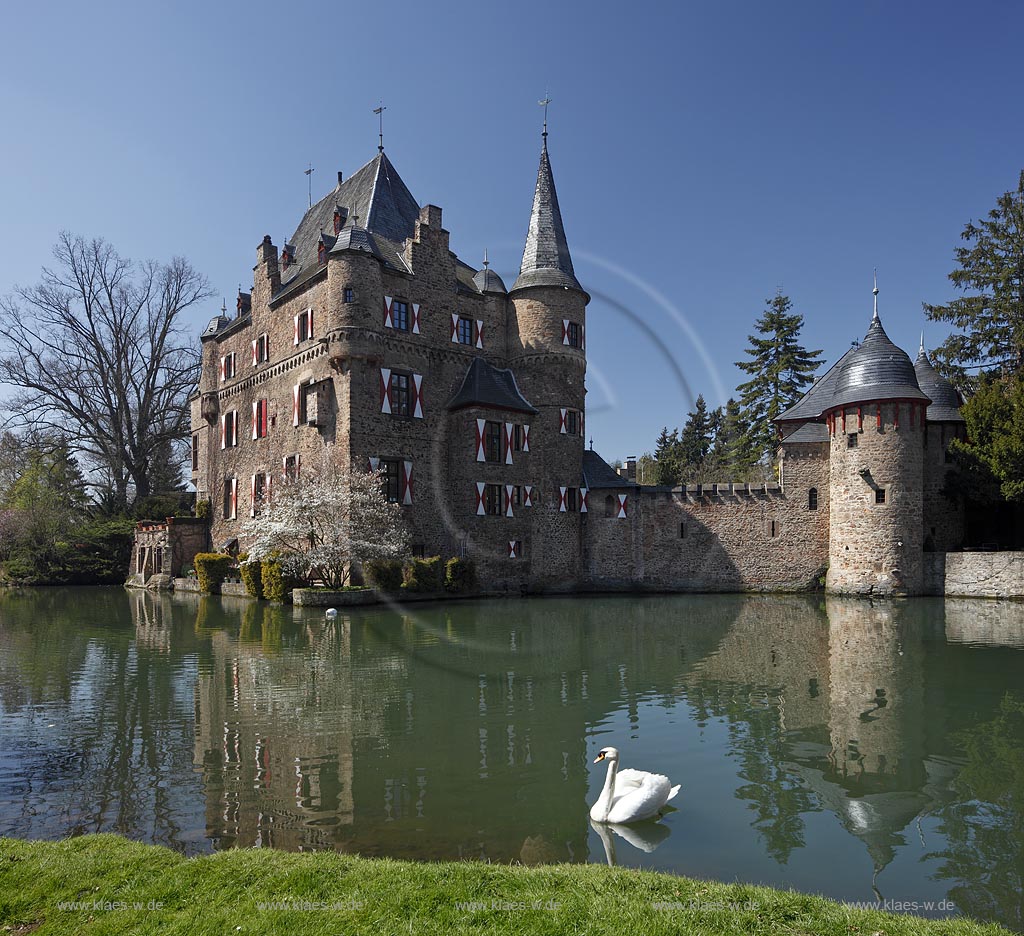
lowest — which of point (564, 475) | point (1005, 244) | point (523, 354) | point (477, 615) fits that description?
point (477, 615)

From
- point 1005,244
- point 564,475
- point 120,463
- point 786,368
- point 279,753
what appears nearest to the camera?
point 279,753

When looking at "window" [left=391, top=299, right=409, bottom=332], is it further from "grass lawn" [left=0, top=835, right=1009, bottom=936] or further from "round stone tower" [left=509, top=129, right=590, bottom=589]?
"grass lawn" [left=0, top=835, right=1009, bottom=936]

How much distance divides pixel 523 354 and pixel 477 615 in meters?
12.9

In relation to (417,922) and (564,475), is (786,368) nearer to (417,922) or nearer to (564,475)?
(564,475)

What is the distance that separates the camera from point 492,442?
29062 mm

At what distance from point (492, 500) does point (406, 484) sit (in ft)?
11.2

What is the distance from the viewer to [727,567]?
30844 millimetres

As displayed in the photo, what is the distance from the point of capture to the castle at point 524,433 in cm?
2741

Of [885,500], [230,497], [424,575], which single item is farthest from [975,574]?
[230,497]

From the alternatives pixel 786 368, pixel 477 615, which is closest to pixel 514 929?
pixel 477 615

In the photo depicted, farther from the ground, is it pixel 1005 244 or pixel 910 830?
pixel 1005 244

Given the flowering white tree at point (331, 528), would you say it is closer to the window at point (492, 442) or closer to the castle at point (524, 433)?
the castle at point (524, 433)

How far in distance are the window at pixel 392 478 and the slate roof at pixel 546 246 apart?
8.97 m

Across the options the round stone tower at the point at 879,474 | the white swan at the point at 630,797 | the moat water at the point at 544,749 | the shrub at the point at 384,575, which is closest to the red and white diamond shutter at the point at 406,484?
the shrub at the point at 384,575
